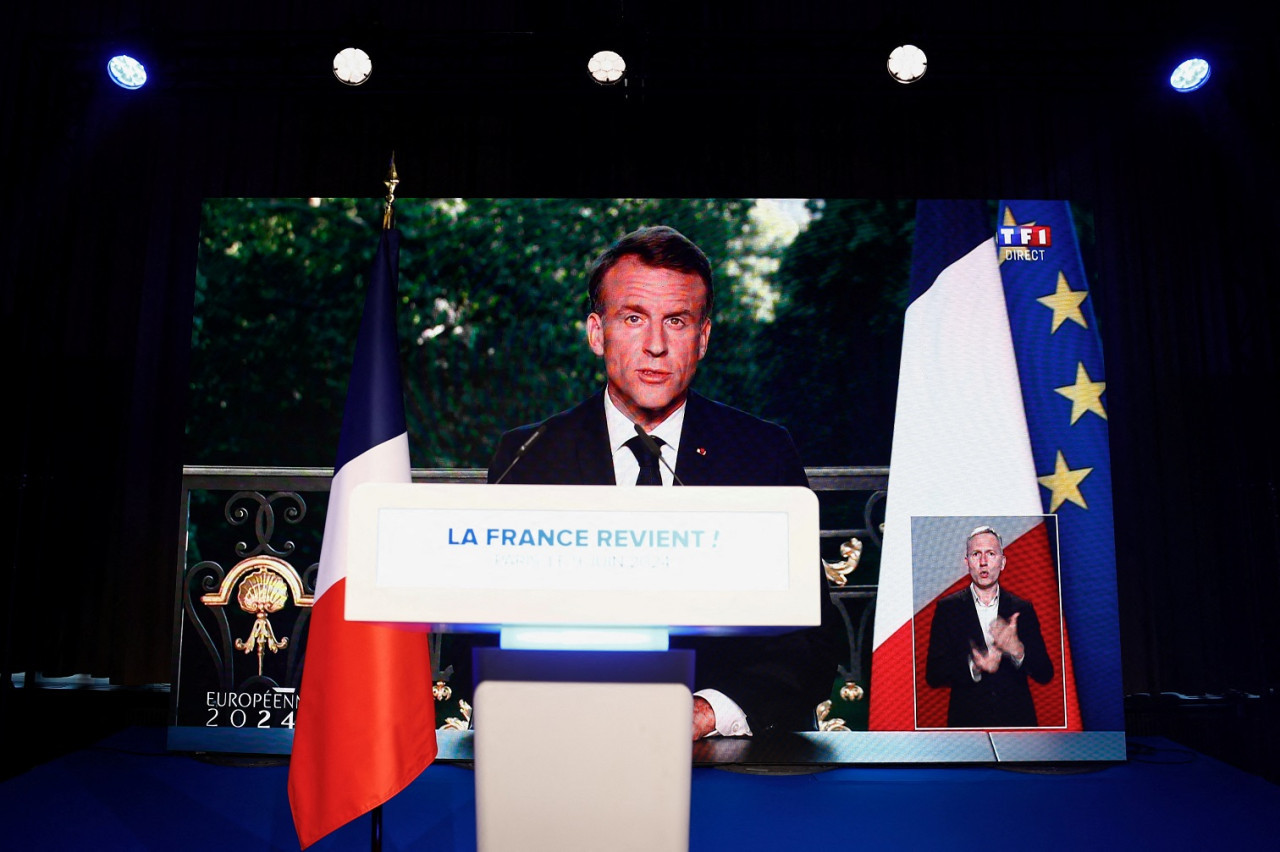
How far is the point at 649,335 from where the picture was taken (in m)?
3.75

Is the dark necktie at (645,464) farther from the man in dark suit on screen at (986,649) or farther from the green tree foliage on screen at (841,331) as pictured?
the man in dark suit on screen at (986,649)

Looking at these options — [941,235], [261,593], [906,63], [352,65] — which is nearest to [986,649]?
[941,235]

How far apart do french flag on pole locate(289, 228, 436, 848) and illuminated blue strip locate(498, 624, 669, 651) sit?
89 centimetres

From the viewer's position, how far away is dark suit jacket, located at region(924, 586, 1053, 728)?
140 inches

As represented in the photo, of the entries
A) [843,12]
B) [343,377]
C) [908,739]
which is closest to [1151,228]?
[843,12]

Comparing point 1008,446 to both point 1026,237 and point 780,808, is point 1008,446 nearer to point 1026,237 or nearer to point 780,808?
point 1026,237

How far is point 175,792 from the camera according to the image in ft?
Result: 10.1

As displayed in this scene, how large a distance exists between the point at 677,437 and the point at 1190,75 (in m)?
2.60

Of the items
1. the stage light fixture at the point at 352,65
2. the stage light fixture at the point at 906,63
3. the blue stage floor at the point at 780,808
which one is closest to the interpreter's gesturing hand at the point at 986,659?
the blue stage floor at the point at 780,808

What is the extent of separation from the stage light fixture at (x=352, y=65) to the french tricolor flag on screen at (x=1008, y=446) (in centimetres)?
239

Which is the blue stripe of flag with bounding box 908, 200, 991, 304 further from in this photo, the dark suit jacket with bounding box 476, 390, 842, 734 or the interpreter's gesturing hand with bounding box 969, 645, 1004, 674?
the interpreter's gesturing hand with bounding box 969, 645, 1004, 674

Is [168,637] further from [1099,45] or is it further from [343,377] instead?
[1099,45]

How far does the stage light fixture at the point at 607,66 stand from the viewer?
3711 millimetres

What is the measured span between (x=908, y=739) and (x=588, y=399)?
1.86 metres
